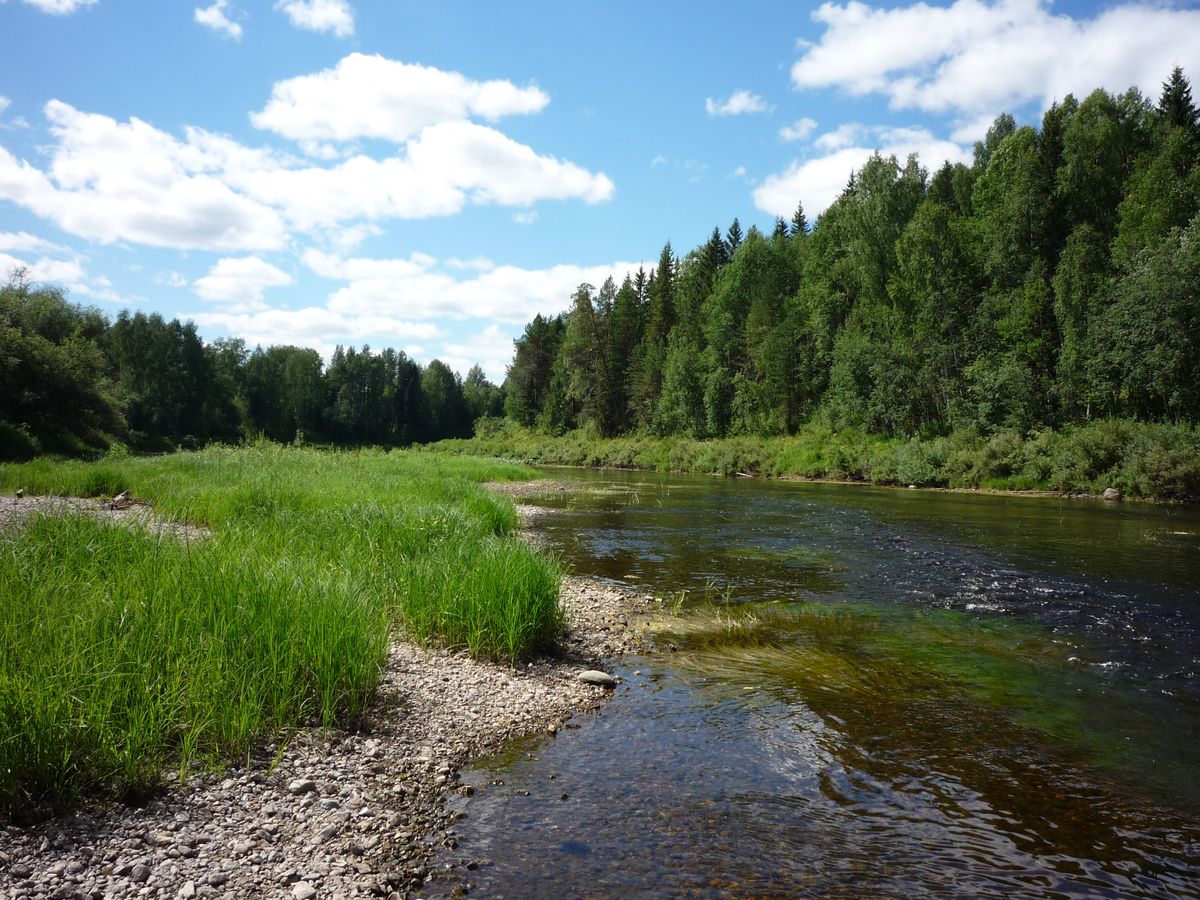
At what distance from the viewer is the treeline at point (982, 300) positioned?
39656 millimetres

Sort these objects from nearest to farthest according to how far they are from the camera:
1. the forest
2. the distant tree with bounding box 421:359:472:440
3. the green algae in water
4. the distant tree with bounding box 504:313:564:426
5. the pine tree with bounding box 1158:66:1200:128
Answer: the green algae in water
the forest
the pine tree with bounding box 1158:66:1200:128
the distant tree with bounding box 504:313:564:426
the distant tree with bounding box 421:359:472:440

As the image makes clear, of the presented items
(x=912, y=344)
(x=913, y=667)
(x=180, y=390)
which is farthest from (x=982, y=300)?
A: (x=180, y=390)

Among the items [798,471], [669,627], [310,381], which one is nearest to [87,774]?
[669,627]

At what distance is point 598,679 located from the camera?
832 cm

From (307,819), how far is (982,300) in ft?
196

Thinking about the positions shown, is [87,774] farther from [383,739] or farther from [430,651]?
[430,651]

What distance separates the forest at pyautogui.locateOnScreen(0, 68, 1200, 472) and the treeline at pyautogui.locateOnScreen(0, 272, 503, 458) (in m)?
0.28

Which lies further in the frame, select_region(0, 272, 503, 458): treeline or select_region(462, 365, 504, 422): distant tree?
select_region(462, 365, 504, 422): distant tree

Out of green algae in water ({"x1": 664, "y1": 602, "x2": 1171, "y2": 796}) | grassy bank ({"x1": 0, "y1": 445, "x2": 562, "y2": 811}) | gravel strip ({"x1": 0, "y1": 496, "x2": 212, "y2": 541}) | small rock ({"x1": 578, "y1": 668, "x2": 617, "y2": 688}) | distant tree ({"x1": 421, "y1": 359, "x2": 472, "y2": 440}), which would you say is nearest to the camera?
grassy bank ({"x1": 0, "y1": 445, "x2": 562, "y2": 811})

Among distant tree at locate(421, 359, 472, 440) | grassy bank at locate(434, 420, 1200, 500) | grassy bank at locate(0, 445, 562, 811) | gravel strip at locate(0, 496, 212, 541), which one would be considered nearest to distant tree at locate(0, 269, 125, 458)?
gravel strip at locate(0, 496, 212, 541)

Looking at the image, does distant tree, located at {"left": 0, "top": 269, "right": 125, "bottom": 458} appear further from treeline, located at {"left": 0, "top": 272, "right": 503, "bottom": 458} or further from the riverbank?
the riverbank

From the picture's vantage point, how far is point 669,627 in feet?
35.6

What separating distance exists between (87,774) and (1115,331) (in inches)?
1971

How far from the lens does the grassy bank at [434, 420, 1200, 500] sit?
31266 millimetres
